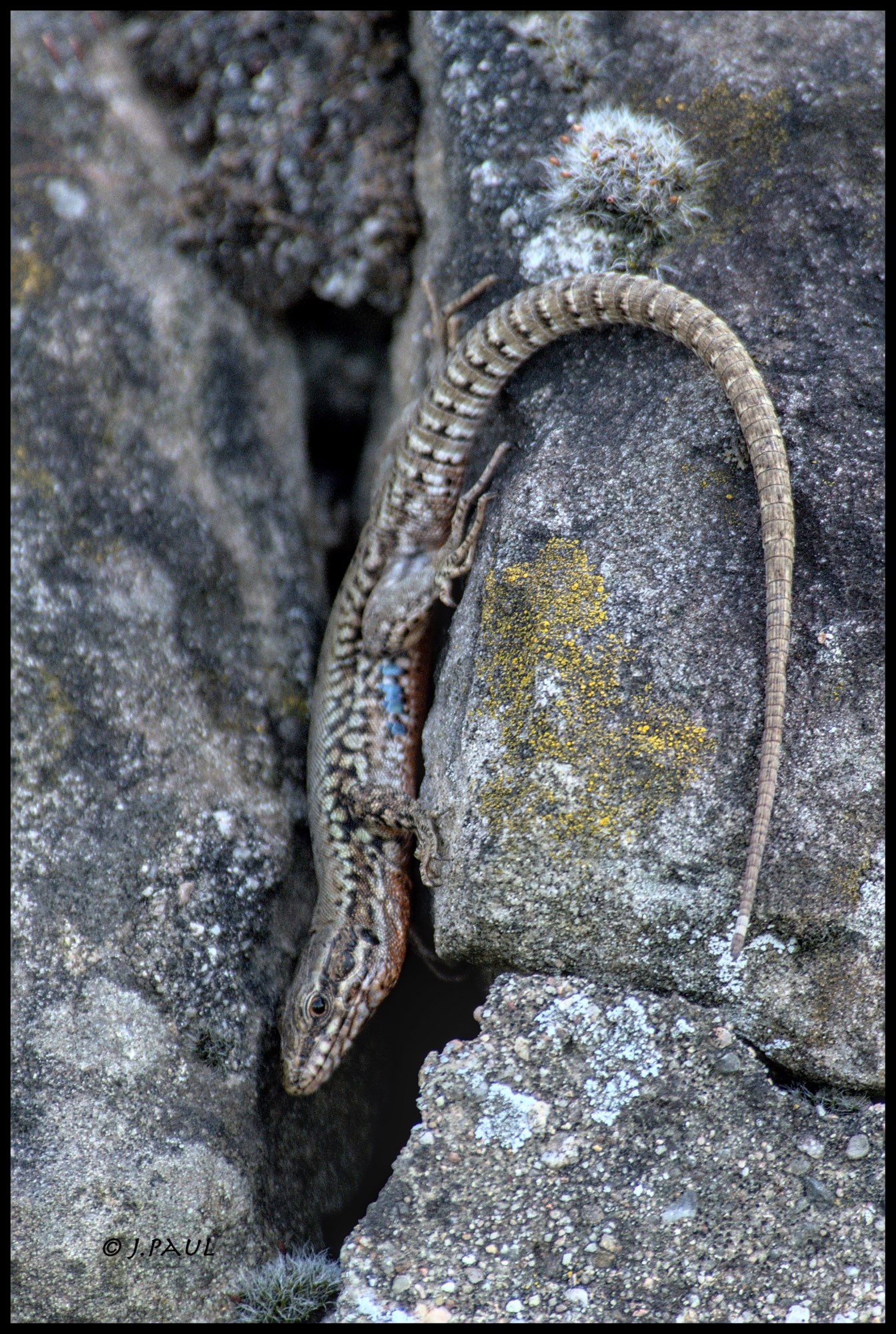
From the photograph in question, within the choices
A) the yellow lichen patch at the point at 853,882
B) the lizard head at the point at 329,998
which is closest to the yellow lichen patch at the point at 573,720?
the yellow lichen patch at the point at 853,882

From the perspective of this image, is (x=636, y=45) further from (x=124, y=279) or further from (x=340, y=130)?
(x=124, y=279)

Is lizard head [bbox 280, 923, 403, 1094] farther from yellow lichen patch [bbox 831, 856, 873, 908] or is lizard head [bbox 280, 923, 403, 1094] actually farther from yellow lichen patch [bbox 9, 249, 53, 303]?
yellow lichen patch [bbox 9, 249, 53, 303]

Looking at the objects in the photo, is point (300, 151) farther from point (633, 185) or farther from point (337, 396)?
point (633, 185)

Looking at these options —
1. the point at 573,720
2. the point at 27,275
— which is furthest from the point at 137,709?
the point at 27,275

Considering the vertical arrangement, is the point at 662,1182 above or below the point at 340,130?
below

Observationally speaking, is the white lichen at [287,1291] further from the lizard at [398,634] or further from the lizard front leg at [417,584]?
the lizard front leg at [417,584]

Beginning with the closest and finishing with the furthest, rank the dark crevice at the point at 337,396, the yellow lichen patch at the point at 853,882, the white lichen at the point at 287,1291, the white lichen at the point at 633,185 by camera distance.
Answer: the yellow lichen patch at the point at 853,882
the white lichen at the point at 287,1291
the white lichen at the point at 633,185
the dark crevice at the point at 337,396

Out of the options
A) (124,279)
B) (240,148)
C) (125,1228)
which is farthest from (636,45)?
(125,1228)
